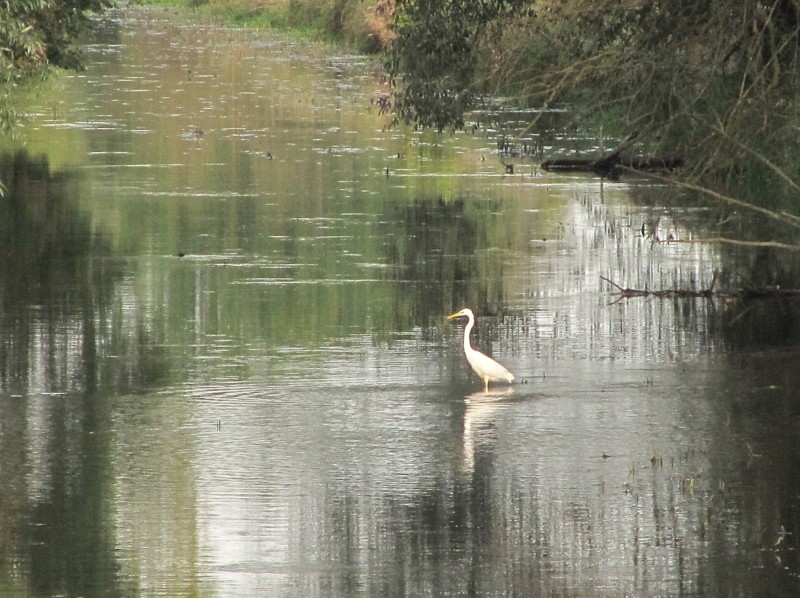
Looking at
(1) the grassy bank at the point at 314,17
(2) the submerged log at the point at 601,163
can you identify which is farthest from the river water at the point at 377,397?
(1) the grassy bank at the point at 314,17

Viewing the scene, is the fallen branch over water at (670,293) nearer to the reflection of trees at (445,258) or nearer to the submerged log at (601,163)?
the reflection of trees at (445,258)

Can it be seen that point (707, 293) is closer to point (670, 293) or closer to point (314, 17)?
point (670, 293)

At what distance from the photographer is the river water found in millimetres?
9781

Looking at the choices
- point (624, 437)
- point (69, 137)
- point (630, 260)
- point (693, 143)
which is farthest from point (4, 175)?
point (624, 437)

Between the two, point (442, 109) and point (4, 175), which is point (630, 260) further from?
point (4, 175)

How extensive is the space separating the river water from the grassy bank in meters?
24.4

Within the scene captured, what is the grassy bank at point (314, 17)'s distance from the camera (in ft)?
213

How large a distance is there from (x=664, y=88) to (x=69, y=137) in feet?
77.7

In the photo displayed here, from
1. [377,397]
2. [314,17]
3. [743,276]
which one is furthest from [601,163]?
[314,17]

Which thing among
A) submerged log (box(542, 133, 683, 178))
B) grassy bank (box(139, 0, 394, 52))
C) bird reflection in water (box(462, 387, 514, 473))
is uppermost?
grassy bank (box(139, 0, 394, 52))

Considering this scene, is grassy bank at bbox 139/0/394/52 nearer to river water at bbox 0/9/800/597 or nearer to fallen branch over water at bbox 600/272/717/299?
river water at bbox 0/9/800/597

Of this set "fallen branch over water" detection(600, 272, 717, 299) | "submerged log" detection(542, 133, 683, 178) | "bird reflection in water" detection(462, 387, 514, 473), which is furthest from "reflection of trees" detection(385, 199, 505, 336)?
"submerged log" detection(542, 133, 683, 178)

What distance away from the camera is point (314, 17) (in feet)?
263

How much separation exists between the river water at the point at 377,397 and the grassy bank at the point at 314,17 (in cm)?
2441
